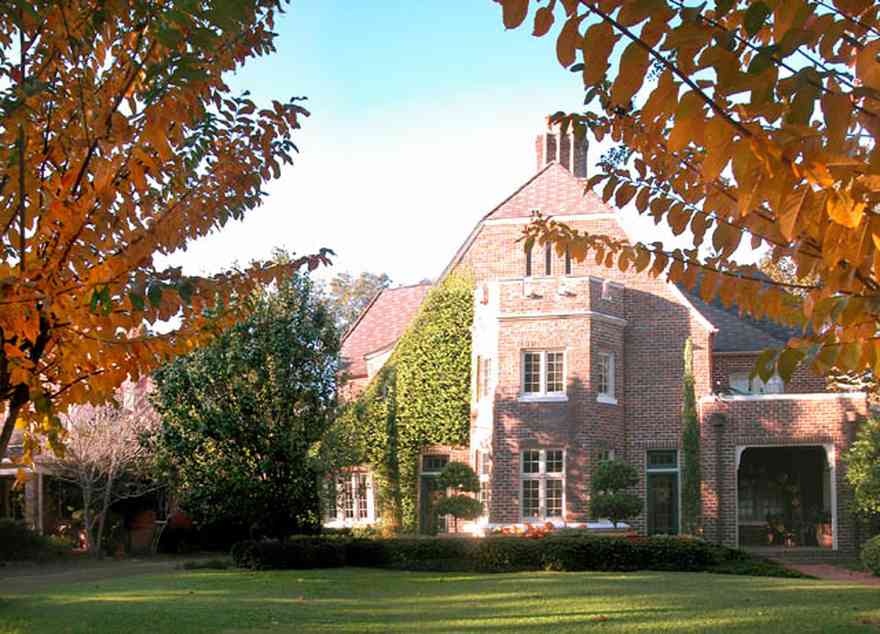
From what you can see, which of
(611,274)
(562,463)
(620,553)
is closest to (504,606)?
(620,553)

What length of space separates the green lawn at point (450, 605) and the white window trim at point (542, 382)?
6.86 meters

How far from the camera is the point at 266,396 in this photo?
78.4ft

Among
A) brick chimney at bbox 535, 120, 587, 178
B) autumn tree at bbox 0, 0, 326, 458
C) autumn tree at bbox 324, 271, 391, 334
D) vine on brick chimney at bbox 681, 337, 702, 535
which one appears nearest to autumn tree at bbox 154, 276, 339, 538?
vine on brick chimney at bbox 681, 337, 702, 535

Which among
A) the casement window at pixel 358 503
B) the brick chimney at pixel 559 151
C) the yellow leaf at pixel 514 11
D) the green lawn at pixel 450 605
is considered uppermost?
the brick chimney at pixel 559 151

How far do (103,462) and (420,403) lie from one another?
8.66m

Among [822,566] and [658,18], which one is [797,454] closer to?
[822,566]

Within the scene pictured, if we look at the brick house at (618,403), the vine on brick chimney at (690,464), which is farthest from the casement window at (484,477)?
the vine on brick chimney at (690,464)

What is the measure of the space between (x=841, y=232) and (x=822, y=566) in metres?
23.5

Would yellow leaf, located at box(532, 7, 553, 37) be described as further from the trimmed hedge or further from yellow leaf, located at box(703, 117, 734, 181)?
the trimmed hedge

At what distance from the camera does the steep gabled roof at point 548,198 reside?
1176 inches

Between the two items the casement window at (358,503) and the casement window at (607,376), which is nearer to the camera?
the casement window at (607,376)

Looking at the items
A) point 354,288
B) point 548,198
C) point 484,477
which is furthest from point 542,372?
point 354,288

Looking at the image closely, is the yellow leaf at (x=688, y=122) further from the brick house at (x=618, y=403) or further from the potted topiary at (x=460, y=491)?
the brick house at (x=618, y=403)

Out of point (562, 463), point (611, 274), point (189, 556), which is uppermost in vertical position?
point (611, 274)
